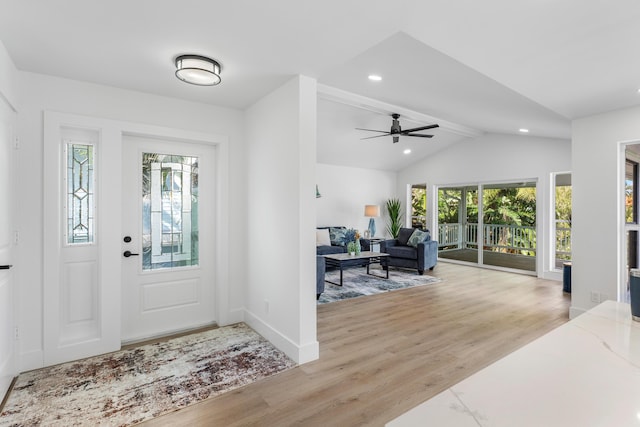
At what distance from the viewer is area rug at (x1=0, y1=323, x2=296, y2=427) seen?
2.09 meters

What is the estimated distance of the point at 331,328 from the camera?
357 cm

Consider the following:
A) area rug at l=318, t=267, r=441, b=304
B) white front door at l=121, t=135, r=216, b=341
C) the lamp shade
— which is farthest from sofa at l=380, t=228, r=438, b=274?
white front door at l=121, t=135, r=216, b=341

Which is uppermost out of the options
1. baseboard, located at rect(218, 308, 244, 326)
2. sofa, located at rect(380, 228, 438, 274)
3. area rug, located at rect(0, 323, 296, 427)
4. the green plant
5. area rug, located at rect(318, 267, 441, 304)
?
the green plant

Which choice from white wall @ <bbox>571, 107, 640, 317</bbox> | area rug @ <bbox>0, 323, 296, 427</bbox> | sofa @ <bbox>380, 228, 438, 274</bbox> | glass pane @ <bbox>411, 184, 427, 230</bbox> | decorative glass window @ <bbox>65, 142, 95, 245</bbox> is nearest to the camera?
area rug @ <bbox>0, 323, 296, 427</bbox>

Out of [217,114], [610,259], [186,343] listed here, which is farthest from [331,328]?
[610,259]

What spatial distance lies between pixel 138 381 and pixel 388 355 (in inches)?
80.5

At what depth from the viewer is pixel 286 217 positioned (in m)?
2.95

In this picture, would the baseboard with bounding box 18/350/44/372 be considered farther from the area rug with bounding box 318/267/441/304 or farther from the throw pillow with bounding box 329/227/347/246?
the throw pillow with bounding box 329/227/347/246

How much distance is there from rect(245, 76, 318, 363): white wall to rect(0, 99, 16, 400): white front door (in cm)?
192

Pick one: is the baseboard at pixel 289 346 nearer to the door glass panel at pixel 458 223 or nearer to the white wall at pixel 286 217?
the white wall at pixel 286 217

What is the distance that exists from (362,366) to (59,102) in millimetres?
3427

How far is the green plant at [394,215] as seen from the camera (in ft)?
29.3

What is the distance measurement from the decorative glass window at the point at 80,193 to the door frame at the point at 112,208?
13 cm

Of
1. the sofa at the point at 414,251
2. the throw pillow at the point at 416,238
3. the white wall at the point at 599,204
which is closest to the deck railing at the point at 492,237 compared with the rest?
the sofa at the point at 414,251
